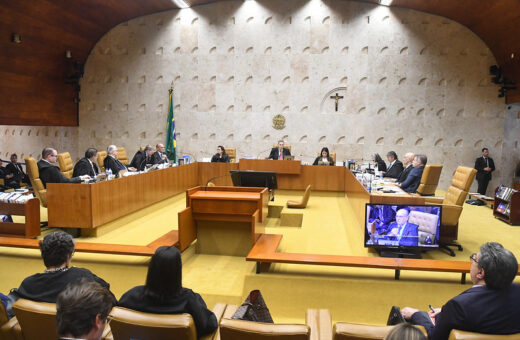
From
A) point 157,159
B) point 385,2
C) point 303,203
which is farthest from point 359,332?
point 385,2

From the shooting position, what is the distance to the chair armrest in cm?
248

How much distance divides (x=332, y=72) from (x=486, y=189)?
4855 mm

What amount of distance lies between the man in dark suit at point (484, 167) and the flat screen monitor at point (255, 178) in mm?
6096

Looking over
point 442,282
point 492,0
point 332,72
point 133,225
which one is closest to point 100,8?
point 332,72

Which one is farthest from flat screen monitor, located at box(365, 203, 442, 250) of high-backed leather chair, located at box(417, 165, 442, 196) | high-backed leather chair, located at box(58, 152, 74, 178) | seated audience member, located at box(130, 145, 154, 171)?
seated audience member, located at box(130, 145, 154, 171)

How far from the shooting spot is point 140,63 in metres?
11.9

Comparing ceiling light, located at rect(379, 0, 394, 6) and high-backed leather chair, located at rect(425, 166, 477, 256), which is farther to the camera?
ceiling light, located at rect(379, 0, 394, 6)

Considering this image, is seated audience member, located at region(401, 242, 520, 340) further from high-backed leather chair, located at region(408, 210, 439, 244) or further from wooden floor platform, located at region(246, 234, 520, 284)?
high-backed leather chair, located at region(408, 210, 439, 244)

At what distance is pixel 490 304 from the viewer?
2.01 metres

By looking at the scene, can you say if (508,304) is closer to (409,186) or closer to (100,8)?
(409,186)

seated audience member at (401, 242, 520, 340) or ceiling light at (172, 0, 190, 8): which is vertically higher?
ceiling light at (172, 0, 190, 8)

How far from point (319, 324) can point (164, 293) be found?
1.03 metres

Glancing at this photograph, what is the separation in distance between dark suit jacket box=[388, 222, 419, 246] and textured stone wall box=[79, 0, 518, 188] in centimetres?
691

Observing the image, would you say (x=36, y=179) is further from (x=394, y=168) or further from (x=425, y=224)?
(x=394, y=168)
